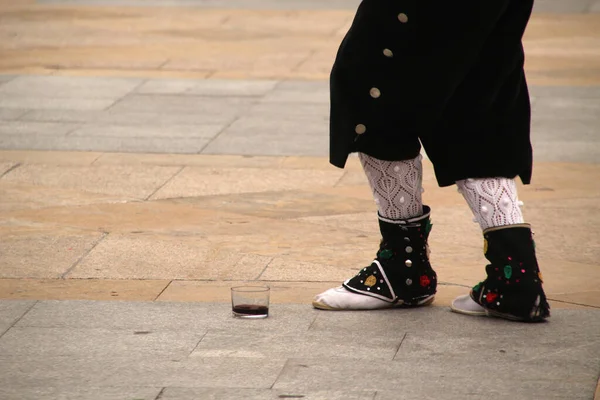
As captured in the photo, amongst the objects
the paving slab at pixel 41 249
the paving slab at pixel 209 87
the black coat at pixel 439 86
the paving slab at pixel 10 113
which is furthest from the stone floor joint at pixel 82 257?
the paving slab at pixel 209 87

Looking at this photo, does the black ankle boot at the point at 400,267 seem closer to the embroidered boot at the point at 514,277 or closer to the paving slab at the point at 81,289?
the embroidered boot at the point at 514,277

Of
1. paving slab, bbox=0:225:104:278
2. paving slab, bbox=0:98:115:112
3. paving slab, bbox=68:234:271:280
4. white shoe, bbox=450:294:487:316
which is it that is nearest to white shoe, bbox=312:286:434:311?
white shoe, bbox=450:294:487:316

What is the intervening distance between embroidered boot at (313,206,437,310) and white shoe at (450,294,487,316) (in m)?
0.12

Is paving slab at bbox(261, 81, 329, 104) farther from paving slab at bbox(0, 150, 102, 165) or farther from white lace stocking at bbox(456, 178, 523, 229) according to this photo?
white lace stocking at bbox(456, 178, 523, 229)

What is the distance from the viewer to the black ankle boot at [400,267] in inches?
188

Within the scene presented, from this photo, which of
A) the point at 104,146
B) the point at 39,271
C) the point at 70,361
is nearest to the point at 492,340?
the point at 70,361

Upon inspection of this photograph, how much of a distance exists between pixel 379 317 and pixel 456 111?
793 millimetres

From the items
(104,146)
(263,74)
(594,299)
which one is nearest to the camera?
(594,299)

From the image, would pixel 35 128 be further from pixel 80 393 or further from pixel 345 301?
pixel 80 393

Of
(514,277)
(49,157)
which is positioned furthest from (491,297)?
(49,157)

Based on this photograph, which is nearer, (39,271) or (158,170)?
(39,271)

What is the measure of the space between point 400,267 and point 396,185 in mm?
310

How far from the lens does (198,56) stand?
39.9ft

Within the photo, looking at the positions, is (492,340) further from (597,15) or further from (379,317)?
(597,15)
